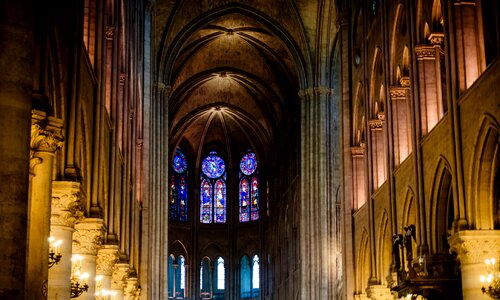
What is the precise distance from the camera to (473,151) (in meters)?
21.1

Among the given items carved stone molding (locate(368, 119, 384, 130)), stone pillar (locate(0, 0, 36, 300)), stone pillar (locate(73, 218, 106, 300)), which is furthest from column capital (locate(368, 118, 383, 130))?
stone pillar (locate(0, 0, 36, 300))

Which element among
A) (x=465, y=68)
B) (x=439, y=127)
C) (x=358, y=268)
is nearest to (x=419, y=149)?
(x=439, y=127)

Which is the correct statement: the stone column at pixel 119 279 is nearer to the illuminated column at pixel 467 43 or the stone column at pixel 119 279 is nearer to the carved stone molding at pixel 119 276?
the carved stone molding at pixel 119 276

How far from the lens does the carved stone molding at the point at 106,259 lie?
23125 mm

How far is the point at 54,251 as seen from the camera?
52.9 ft

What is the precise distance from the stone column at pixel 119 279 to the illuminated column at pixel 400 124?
387 inches

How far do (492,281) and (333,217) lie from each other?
29226 mm

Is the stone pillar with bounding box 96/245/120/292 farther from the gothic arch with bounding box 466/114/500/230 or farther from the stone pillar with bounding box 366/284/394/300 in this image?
the stone pillar with bounding box 366/284/394/300

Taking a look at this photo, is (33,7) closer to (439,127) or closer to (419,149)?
(439,127)

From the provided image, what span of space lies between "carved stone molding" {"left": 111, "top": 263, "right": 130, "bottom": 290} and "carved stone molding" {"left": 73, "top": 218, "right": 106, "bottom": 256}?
24.1 ft

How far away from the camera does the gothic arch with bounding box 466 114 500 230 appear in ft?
→ 67.4

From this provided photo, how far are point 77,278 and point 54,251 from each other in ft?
10.5

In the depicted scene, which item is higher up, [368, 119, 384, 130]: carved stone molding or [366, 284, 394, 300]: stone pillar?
[368, 119, 384, 130]: carved stone molding

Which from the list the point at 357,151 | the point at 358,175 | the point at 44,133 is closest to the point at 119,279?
the point at 358,175
